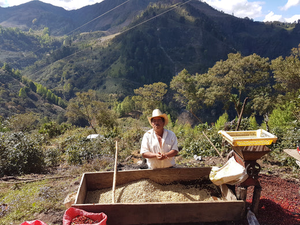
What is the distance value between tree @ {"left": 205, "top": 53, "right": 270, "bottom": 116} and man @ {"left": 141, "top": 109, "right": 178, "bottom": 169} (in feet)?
42.0

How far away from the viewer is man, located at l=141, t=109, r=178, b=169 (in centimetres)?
262

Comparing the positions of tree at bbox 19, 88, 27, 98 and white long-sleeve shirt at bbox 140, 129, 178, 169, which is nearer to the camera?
white long-sleeve shirt at bbox 140, 129, 178, 169

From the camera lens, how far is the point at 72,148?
6.69 metres

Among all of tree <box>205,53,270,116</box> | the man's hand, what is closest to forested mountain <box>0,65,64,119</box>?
tree <box>205,53,270,116</box>

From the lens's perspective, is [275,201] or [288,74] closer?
[275,201]

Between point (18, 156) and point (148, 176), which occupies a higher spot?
point (148, 176)

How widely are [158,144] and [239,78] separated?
1472 cm

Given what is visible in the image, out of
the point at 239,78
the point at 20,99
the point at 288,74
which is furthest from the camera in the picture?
the point at 20,99

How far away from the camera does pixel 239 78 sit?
1517cm

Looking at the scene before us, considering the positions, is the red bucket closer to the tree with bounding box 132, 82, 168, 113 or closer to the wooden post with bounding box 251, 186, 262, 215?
the wooden post with bounding box 251, 186, 262, 215

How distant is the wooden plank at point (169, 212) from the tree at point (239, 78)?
13239 mm

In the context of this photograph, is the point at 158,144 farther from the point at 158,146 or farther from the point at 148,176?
the point at 148,176

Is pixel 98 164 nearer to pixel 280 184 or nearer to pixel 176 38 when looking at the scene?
pixel 280 184

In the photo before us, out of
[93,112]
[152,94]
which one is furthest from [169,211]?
[152,94]
